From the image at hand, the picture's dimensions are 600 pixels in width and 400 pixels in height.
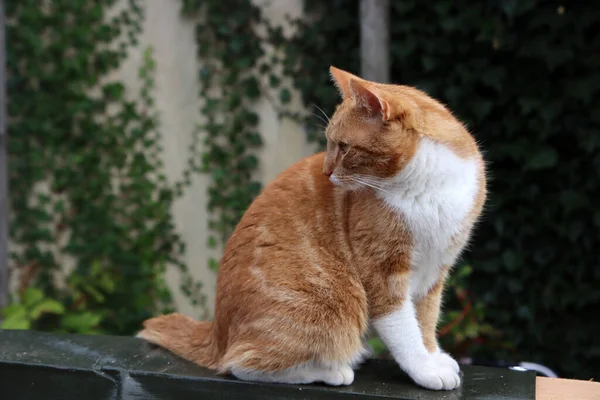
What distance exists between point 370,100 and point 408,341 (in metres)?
0.67

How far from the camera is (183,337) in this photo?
6.57 feet

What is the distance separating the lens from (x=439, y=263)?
1782 mm

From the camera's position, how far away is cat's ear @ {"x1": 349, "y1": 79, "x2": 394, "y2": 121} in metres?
1.62

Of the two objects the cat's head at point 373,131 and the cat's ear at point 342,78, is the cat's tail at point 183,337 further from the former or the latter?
the cat's ear at point 342,78

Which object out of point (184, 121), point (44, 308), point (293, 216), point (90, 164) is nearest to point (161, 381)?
point (293, 216)

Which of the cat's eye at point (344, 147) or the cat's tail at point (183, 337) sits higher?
the cat's eye at point (344, 147)

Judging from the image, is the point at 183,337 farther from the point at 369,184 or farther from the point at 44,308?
the point at 44,308

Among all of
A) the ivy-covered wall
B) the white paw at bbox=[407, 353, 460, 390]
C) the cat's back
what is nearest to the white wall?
the ivy-covered wall

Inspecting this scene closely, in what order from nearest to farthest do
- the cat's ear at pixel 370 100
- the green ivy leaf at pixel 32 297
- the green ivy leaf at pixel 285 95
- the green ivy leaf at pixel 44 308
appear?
the cat's ear at pixel 370 100, the green ivy leaf at pixel 44 308, the green ivy leaf at pixel 32 297, the green ivy leaf at pixel 285 95

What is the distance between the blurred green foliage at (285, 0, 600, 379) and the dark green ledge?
1.34 m

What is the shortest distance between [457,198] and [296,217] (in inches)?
18.3

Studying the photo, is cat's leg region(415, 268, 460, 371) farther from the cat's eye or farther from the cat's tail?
the cat's tail

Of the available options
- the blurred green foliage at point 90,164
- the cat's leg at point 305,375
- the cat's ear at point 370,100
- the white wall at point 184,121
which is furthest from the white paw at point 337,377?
the blurred green foliage at point 90,164

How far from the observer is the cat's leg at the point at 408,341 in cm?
170
